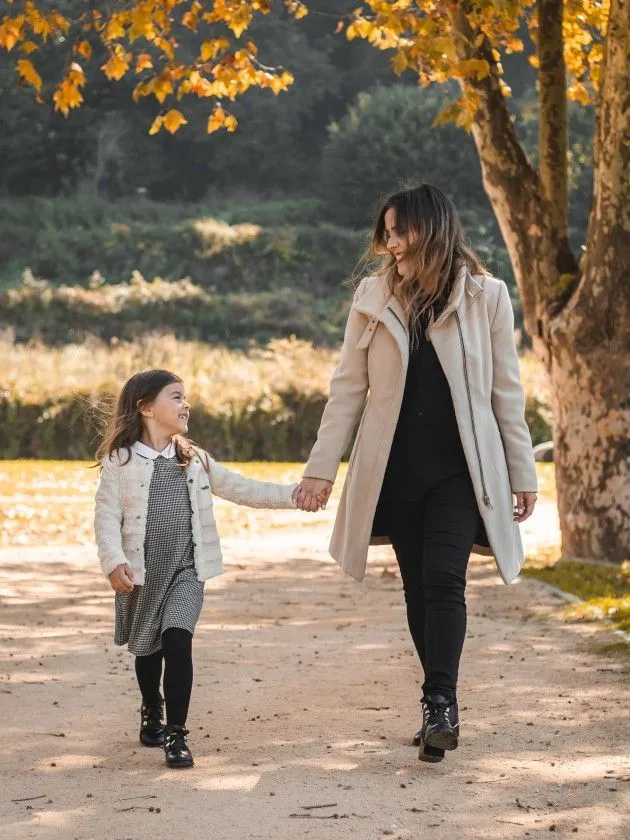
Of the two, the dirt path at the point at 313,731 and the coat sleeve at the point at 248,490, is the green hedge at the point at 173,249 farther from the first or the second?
the coat sleeve at the point at 248,490

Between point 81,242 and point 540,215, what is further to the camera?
point 81,242

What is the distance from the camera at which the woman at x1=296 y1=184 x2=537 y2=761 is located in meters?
5.10

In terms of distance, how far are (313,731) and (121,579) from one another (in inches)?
43.4

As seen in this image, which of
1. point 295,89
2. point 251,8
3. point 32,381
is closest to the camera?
point 251,8

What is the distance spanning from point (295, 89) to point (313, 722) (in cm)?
4672

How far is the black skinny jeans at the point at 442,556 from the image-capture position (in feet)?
16.5

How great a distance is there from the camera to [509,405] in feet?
17.3

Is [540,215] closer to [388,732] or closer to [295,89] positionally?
[388,732]

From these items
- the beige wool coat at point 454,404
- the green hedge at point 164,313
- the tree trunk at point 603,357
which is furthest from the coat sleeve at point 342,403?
the green hedge at point 164,313

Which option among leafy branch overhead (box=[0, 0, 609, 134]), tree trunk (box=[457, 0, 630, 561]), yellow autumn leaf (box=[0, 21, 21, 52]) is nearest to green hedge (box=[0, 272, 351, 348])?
leafy branch overhead (box=[0, 0, 609, 134])

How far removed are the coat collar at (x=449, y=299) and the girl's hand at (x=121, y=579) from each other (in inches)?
47.5

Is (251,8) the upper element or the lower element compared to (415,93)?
lower

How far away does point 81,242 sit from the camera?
42219mm

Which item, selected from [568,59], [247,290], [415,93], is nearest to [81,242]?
[247,290]
